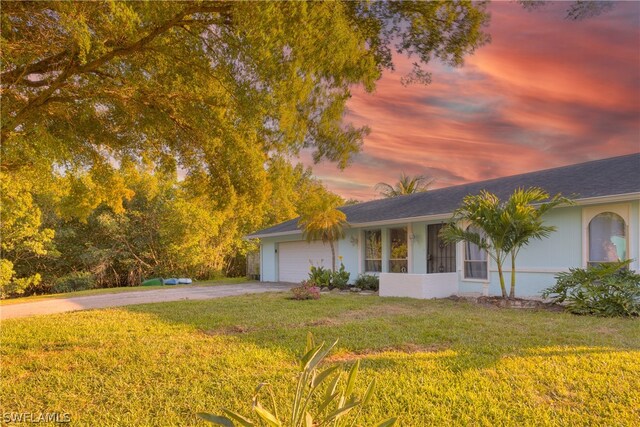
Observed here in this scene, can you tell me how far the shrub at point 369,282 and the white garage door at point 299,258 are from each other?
290cm

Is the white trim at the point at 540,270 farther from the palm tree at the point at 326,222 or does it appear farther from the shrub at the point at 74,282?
the shrub at the point at 74,282

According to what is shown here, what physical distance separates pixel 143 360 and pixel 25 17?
441cm

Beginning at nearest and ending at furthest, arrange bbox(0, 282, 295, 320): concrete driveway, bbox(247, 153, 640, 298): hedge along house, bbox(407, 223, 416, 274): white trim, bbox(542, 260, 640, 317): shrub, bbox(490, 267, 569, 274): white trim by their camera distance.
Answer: bbox(542, 260, 640, 317): shrub → bbox(247, 153, 640, 298): hedge along house → bbox(490, 267, 569, 274): white trim → bbox(0, 282, 295, 320): concrete driveway → bbox(407, 223, 416, 274): white trim

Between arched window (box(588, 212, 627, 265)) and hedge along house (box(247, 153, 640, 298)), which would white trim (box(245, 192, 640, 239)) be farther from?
arched window (box(588, 212, 627, 265))

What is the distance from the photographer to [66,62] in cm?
563

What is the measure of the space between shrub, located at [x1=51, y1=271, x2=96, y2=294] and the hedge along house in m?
12.3

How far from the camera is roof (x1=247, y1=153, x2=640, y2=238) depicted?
10.5 meters

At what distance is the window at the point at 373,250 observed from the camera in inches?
644

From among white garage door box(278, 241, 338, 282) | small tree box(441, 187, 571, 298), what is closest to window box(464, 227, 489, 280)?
small tree box(441, 187, 571, 298)

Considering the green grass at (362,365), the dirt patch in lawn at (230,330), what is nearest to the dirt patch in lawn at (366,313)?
the green grass at (362,365)

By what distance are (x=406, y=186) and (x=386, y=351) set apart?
32.1 metres

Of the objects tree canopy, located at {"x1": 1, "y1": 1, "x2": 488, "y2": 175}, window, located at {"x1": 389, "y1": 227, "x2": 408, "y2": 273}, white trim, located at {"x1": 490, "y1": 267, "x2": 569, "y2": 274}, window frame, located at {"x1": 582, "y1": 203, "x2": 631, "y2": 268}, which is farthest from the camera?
Answer: window, located at {"x1": 389, "y1": 227, "x2": 408, "y2": 273}

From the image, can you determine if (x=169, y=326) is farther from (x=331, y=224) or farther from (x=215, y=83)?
(x=331, y=224)

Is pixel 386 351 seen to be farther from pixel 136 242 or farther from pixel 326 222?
pixel 136 242
